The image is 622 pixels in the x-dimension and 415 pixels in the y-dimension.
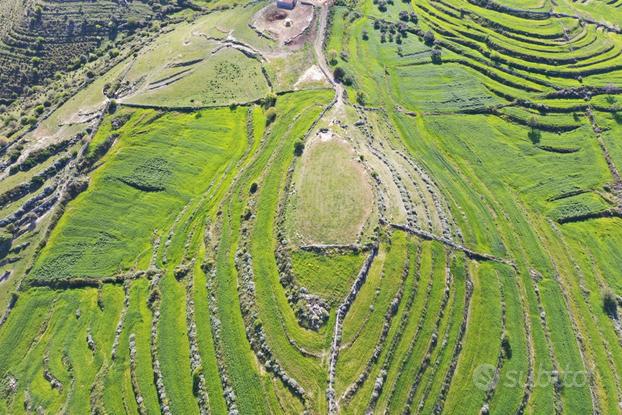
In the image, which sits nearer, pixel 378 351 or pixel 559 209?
pixel 378 351

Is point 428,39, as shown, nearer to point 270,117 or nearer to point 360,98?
point 360,98

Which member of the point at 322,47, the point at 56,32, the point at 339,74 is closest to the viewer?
the point at 339,74

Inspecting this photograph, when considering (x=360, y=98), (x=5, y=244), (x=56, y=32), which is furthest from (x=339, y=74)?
(x=56, y=32)

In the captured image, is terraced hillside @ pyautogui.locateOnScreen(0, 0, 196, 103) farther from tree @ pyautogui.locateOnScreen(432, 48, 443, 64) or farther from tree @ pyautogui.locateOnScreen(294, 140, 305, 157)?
tree @ pyautogui.locateOnScreen(432, 48, 443, 64)

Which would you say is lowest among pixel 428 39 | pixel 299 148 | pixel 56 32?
pixel 299 148

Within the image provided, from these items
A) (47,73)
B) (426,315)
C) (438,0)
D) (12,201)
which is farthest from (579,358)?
(47,73)

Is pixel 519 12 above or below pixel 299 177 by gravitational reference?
above

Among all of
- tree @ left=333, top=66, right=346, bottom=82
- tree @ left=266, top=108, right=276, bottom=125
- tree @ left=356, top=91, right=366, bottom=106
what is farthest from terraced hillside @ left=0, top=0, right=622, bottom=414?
tree @ left=356, top=91, right=366, bottom=106

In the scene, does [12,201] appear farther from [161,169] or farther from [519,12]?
[519,12]

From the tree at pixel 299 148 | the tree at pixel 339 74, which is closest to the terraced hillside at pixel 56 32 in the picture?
the tree at pixel 339 74
